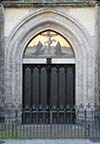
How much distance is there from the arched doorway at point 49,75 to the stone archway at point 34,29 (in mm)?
440

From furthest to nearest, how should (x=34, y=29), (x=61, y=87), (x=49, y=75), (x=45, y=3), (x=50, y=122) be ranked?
(x=61, y=87) < (x=49, y=75) < (x=34, y=29) < (x=45, y=3) < (x=50, y=122)

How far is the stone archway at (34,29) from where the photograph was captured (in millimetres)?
15852

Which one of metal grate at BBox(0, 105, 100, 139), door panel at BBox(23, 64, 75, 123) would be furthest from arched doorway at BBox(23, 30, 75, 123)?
metal grate at BBox(0, 105, 100, 139)

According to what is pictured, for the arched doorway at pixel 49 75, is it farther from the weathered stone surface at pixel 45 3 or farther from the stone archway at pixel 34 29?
the weathered stone surface at pixel 45 3

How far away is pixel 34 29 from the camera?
52.9 ft

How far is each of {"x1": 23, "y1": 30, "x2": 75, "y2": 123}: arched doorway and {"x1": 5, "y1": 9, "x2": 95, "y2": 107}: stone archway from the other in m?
0.44

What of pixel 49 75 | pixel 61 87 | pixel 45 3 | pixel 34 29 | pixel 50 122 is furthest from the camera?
pixel 61 87

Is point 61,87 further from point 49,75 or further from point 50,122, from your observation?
point 50,122

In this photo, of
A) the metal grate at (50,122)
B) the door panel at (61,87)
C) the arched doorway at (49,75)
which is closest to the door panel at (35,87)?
the arched doorway at (49,75)

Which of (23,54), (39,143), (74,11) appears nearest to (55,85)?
(23,54)

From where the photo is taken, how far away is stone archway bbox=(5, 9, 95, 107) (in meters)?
15.9

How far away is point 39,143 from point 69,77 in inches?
185

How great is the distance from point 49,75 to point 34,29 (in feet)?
6.07

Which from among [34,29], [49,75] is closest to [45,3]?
[34,29]
